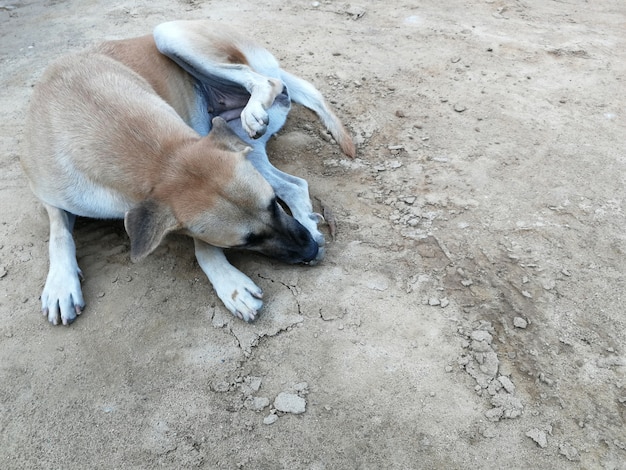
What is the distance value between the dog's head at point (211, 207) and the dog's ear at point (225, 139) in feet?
0.12

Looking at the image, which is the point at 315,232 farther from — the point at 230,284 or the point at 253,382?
the point at 253,382

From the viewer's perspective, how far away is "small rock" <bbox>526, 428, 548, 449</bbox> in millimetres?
2256

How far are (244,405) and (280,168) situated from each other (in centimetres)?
204

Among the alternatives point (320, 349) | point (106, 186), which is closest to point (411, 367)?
point (320, 349)

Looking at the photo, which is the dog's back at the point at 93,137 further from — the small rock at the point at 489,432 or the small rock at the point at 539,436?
the small rock at the point at 539,436

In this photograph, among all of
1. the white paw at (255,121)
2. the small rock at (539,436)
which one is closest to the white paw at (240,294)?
the white paw at (255,121)

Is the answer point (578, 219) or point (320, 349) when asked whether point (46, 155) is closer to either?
point (320, 349)

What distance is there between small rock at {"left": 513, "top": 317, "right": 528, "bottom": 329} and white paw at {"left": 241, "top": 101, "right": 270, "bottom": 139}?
197cm

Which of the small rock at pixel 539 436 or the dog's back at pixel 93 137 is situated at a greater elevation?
the dog's back at pixel 93 137

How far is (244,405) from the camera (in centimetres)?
250

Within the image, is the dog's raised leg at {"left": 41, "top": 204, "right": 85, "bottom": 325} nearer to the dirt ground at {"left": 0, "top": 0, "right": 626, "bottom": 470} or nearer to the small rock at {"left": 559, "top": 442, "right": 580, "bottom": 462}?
the dirt ground at {"left": 0, "top": 0, "right": 626, "bottom": 470}

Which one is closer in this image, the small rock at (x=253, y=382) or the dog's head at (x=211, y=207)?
the small rock at (x=253, y=382)

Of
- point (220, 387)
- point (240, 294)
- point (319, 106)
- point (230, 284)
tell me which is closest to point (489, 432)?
point (220, 387)

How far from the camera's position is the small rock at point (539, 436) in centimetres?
226
